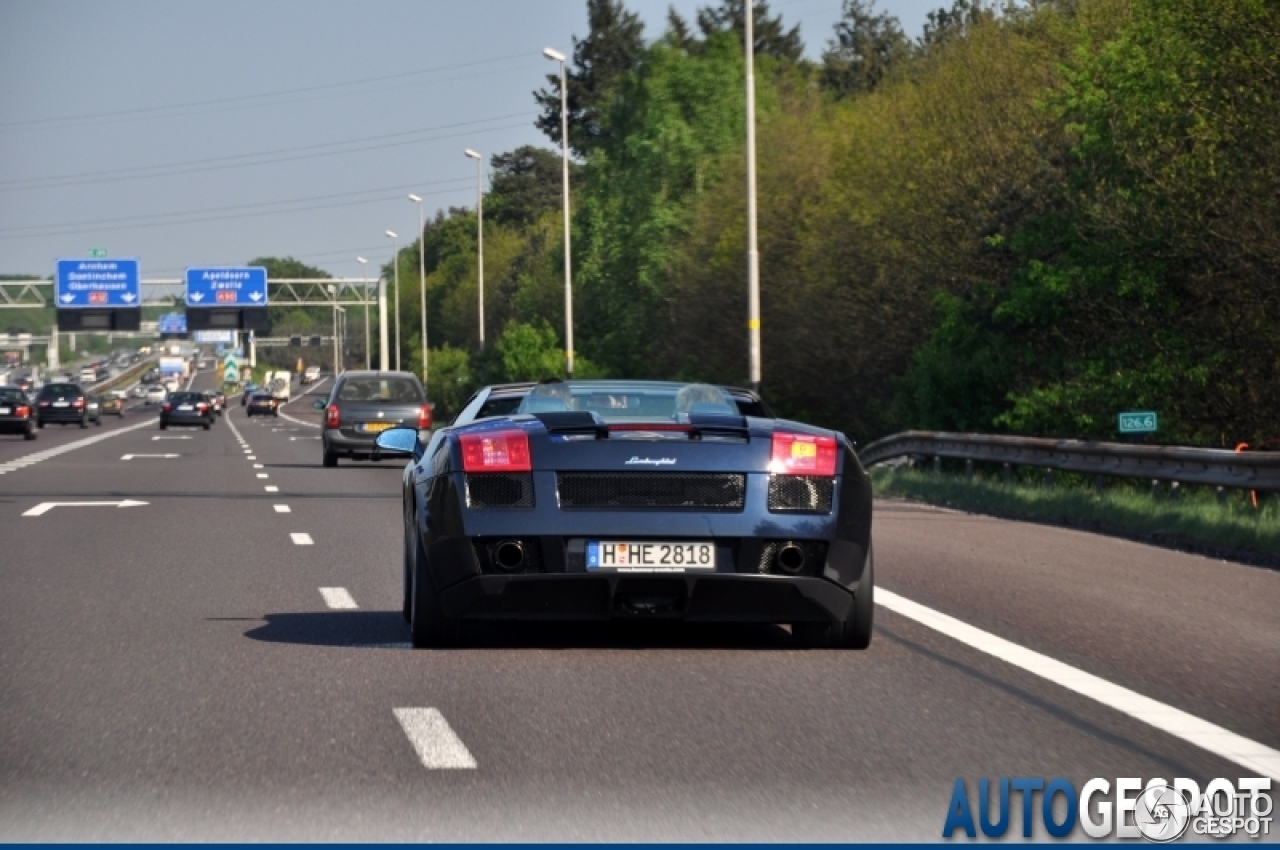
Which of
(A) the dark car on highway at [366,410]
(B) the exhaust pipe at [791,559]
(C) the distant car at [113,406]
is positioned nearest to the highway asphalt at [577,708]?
(B) the exhaust pipe at [791,559]

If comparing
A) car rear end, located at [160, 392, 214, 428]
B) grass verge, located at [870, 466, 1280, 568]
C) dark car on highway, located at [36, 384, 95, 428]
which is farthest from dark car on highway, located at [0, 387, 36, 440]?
grass verge, located at [870, 466, 1280, 568]

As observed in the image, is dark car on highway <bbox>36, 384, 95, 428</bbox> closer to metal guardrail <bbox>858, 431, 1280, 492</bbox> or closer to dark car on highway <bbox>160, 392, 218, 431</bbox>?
dark car on highway <bbox>160, 392, 218, 431</bbox>

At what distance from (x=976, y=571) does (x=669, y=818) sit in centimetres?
884

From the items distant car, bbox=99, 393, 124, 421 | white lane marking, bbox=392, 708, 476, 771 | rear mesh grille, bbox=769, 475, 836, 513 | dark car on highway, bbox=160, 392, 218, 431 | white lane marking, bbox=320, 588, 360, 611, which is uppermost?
rear mesh grille, bbox=769, 475, 836, 513

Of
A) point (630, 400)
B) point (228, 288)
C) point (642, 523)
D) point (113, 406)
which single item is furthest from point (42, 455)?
point (113, 406)

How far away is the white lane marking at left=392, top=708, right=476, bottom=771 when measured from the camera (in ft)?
23.6

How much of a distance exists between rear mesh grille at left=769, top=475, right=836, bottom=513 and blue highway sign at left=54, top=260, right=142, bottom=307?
94265 millimetres

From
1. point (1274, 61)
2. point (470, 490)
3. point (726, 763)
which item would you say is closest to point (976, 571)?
point (470, 490)

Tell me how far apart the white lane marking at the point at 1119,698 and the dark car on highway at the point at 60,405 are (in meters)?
67.6

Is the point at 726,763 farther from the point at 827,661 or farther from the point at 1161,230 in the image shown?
the point at 1161,230

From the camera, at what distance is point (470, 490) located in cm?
948

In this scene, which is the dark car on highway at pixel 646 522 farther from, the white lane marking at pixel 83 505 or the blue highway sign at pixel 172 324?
the blue highway sign at pixel 172 324

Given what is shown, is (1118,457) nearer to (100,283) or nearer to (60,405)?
(60,405)

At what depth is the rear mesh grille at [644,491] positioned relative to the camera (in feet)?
30.8
